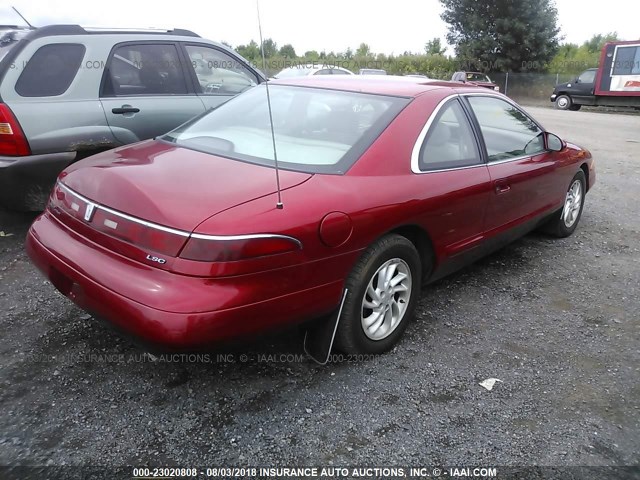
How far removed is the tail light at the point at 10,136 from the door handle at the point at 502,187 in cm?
349

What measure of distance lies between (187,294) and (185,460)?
2.27ft

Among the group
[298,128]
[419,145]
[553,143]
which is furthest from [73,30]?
[553,143]

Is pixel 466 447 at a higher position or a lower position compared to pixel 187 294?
lower

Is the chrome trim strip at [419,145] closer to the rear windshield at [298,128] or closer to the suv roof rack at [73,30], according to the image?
the rear windshield at [298,128]

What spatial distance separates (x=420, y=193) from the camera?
298 cm

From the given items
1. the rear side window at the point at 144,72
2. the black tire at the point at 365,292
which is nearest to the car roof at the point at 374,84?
the black tire at the point at 365,292

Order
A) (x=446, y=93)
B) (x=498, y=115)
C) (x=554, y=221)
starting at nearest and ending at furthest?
(x=446, y=93)
(x=498, y=115)
(x=554, y=221)

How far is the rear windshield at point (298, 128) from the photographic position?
2.86 metres

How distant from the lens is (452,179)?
3.25 m

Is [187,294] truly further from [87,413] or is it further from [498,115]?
[498,115]

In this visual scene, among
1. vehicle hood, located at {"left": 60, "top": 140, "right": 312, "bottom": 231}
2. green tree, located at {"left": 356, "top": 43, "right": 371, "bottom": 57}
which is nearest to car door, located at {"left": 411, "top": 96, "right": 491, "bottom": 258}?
vehicle hood, located at {"left": 60, "top": 140, "right": 312, "bottom": 231}

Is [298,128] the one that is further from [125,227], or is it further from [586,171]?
[586,171]

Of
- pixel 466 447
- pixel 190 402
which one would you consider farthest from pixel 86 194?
pixel 466 447

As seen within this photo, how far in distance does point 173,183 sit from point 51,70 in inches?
105
